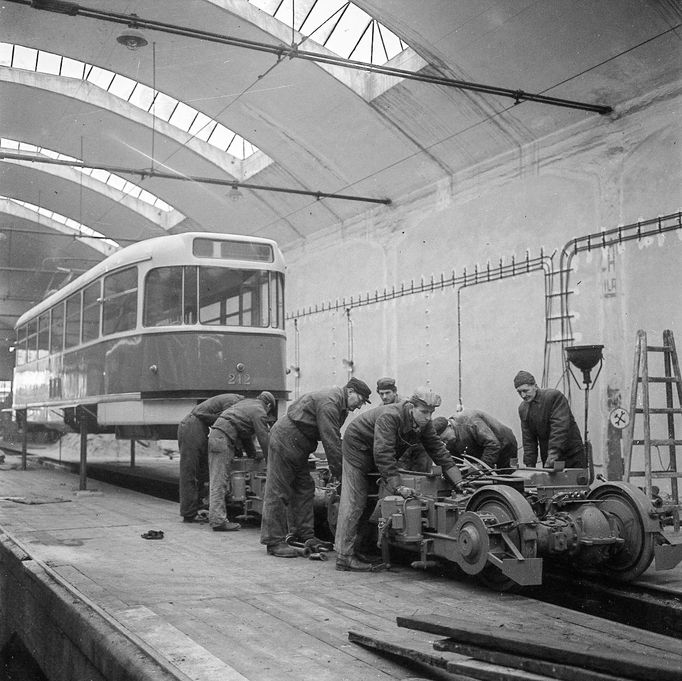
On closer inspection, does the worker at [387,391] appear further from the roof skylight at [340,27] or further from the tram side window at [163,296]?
the roof skylight at [340,27]

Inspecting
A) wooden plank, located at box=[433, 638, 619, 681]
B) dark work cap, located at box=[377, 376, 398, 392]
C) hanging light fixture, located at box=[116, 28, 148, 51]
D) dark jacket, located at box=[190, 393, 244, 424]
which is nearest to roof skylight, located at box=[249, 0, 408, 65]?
hanging light fixture, located at box=[116, 28, 148, 51]

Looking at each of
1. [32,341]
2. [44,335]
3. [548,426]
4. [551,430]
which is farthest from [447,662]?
[32,341]

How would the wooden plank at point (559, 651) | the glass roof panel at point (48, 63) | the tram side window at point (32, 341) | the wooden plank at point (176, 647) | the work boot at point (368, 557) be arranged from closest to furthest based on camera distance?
the wooden plank at point (559, 651) → the wooden plank at point (176, 647) → the work boot at point (368, 557) → the tram side window at point (32, 341) → the glass roof panel at point (48, 63)

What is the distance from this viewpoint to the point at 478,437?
8.30m

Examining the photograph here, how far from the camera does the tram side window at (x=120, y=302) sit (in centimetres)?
1087

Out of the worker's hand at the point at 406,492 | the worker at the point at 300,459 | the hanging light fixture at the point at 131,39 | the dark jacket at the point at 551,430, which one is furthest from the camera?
the hanging light fixture at the point at 131,39

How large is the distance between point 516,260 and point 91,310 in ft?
20.2

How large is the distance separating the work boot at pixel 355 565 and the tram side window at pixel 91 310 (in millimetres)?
6684

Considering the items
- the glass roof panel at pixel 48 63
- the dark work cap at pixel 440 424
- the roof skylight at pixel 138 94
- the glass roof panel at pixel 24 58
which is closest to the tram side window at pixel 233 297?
the dark work cap at pixel 440 424

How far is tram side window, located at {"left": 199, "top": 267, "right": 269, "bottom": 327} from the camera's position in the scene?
10.6 meters

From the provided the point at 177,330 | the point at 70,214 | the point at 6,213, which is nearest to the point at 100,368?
the point at 177,330

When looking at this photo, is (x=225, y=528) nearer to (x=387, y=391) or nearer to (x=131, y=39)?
(x=387, y=391)

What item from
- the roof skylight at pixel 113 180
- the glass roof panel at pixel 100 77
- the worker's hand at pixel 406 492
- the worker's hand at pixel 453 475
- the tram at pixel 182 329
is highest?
the glass roof panel at pixel 100 77

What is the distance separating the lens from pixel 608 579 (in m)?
6.05
